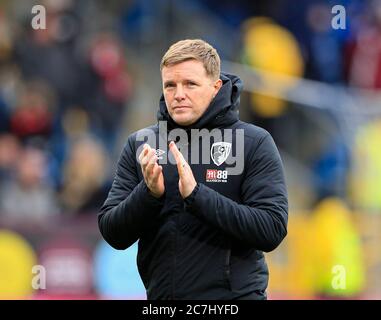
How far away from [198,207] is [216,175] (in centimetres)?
23

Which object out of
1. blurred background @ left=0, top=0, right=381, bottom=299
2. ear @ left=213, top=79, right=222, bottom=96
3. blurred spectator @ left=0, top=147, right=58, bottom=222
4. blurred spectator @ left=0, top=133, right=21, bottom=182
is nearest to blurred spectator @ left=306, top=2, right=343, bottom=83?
blurred background @ left=0, top=0, right=381, bottom=299

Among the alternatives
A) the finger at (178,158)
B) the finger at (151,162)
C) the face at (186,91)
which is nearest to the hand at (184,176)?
the finger at (178,158)

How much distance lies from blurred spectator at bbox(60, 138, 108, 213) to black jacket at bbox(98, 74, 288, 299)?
18.9 feet

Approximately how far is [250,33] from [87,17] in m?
1.83

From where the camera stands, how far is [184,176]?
4102 millimetres

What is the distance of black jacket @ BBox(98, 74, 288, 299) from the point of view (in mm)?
4145

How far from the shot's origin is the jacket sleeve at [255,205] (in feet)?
13.5

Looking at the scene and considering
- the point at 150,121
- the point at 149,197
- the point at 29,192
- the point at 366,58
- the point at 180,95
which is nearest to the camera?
the point at 149,197

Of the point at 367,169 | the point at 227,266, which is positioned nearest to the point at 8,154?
the point at 367,169

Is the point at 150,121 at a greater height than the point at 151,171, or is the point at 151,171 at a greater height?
the point at 150,121

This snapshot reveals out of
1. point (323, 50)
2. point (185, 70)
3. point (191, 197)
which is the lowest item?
point (191, 197)

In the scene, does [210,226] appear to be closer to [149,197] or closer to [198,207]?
[198,207]
